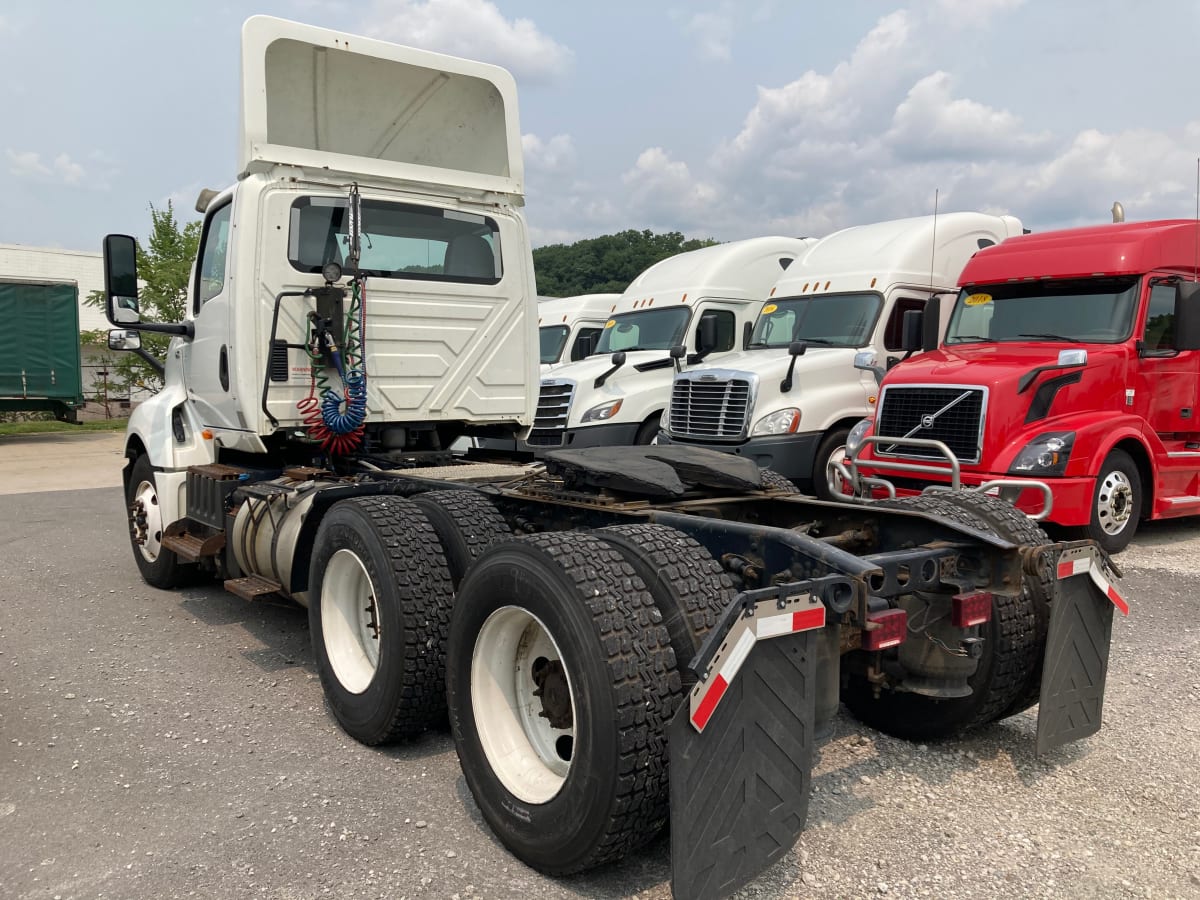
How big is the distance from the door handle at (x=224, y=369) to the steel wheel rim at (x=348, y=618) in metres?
1.89

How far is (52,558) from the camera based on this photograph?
8500 mm

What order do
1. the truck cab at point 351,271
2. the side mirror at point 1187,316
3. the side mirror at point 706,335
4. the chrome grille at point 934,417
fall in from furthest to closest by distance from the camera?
the side mirror at point 706,335 < the side mirror at point 1187,316 < the chrome grille at point 934,417 < the truck cab at point 351,271

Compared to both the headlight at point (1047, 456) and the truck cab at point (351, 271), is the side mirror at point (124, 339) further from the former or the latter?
the headlight at point (1047, 456)

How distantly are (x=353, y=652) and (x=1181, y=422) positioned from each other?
8037 millimetres

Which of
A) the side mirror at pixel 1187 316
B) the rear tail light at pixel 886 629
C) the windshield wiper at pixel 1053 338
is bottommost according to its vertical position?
the rear tail light at pixel 886 629

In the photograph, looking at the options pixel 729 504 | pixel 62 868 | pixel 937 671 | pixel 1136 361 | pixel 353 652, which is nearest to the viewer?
pixel 62 868

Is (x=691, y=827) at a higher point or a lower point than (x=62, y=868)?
higher

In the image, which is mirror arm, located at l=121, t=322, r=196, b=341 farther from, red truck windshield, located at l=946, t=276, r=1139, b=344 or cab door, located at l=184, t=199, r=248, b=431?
red truck windshield, located at l=946, t=276, r=1139, b=344

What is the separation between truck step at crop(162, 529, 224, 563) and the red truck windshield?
7159 millimetres

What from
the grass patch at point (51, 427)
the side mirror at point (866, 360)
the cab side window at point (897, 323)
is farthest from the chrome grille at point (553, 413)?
the grass patch at point (51, 427)

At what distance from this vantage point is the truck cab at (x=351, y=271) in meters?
5.40

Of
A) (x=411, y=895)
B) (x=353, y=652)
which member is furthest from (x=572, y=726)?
(x=353, y=652)

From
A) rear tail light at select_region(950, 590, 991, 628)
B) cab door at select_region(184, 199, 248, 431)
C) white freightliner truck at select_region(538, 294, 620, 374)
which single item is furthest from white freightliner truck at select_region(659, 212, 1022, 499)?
rear tail light at select_region(950, 590, 991, 628)

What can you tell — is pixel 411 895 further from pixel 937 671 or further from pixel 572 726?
pixel 937 671
